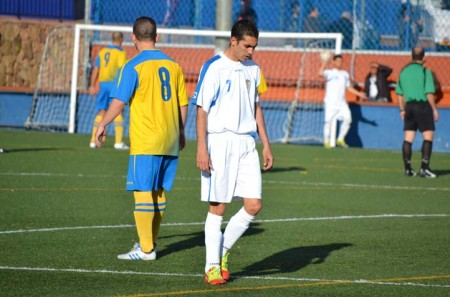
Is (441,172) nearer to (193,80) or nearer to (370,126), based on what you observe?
(370,126)

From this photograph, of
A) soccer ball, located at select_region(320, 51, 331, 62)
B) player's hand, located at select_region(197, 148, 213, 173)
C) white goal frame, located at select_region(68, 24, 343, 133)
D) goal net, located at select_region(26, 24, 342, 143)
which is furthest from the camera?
goal net, located at select_region(26, 24, 342, 143)

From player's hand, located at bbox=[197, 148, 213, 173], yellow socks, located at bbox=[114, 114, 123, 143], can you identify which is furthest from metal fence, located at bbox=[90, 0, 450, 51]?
player's hand, located at bbox=[197, 148, 213, 173]

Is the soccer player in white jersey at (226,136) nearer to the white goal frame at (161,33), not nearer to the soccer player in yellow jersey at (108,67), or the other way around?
the soccer player in yellow jersey at (108,67)

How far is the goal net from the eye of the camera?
26.7 metres

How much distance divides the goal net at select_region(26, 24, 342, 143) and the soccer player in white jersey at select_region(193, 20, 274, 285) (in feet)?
55.8

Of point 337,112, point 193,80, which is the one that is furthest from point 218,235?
point 193,80

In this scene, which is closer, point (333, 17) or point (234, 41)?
point (234, 41)

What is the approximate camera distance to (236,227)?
816 cm

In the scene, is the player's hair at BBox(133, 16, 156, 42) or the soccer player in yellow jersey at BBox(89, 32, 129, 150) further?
the soccer player in yellow jersey at BBox(89, 32, 129, 150)

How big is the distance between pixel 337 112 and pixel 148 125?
1649 cm

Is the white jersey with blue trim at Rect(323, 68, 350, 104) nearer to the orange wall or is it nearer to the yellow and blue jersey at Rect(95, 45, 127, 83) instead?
the orange wall

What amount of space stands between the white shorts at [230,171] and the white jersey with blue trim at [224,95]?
3.2 inches

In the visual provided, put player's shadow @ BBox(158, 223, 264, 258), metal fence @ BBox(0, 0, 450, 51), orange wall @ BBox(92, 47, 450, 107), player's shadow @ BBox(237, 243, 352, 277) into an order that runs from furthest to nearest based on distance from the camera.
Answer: metal fence @ BBox(0, 0, 450, 51) → orange wall @ BBox(92, 47, 450, 107) → player's shadow @ BBox(158, 223, 264, 258) → player's shadow @ BBox(237, 243, 352, 277)

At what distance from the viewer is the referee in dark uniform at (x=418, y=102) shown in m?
17.7
